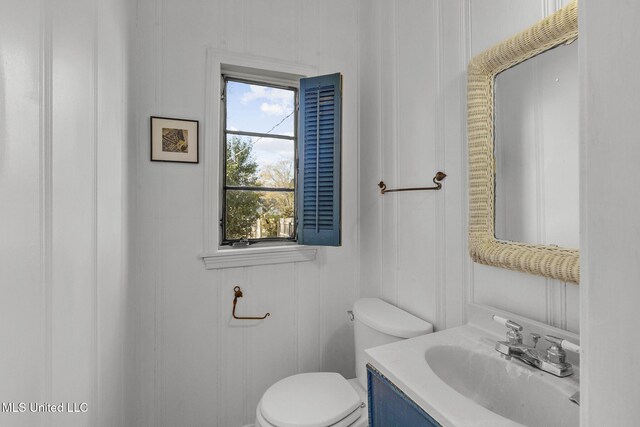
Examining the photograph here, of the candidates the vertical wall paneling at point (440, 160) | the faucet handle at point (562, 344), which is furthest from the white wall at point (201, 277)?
the faucet handle at point (562, 344)

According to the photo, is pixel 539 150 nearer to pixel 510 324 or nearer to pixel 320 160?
pixel 510 324

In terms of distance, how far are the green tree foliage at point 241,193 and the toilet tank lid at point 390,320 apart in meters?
0.74

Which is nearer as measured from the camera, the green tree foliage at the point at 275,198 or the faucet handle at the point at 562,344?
the faucet handle at the point at 562,344

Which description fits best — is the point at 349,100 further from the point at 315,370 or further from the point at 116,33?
the point at 315,370

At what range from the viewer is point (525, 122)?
97 centimetres

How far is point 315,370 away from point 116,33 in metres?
1.80

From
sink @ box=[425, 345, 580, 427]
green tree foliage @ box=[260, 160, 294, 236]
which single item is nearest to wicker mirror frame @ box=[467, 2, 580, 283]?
sink @ box=[425, 345, 580, 427]

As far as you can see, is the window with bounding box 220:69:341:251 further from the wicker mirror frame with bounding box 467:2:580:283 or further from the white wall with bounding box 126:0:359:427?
→ the wicker mirror frame with bounding box 467:2:580:283

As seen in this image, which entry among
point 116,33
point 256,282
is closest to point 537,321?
point 256,282

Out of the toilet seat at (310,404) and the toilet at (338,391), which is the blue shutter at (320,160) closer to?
the toilet at (338,391)

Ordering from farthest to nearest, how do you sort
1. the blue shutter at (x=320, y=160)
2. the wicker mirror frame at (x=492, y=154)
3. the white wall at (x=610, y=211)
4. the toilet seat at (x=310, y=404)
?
the blue shutter at (x=320, y=160)
the toilet seat at (x=310, y=404)
the wicker mirror frame at (x=492, y=154)
the white wall at (x=610, y=211)

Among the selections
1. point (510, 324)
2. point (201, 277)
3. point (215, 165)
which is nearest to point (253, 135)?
point (215, 165)

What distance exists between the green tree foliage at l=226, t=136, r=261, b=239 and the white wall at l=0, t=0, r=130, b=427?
0.64m

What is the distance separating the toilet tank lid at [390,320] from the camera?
125cm
